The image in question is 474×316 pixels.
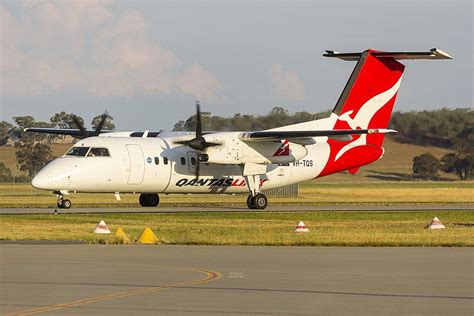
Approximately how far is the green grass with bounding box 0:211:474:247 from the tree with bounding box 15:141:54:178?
248 ft

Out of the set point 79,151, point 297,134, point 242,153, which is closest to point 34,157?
point 242,153

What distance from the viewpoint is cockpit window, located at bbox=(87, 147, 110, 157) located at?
43.5 m

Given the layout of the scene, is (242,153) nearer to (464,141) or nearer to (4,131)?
(464,141)

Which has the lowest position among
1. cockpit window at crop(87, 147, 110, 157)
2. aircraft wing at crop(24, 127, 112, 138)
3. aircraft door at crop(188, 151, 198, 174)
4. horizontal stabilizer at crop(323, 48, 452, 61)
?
aircraft door at crop(188, 151, 198, 174)

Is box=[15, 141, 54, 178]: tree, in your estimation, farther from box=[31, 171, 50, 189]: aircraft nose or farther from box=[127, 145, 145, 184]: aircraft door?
box=[31, 171, 50, 189]: aircraft nose

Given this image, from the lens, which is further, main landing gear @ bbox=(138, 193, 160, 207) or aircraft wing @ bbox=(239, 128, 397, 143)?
main landing gear @ bbox=(138, 193, 160, 207)

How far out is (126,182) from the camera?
44250mm

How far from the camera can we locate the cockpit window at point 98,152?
43469mm

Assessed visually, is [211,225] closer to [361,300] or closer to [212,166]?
[212,166]

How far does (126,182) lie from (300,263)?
24.3 m

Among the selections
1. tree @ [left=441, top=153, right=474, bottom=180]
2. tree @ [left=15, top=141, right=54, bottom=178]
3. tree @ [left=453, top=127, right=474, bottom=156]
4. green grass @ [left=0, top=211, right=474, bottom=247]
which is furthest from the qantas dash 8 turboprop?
tree @ [left=441, top=153, right=474, bottom=180]

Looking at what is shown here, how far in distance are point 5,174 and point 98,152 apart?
75540mm

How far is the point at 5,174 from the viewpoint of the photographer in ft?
382

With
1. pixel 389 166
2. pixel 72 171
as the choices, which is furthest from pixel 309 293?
pixel 389 166
